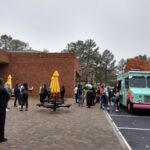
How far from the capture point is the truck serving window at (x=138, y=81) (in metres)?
26.2

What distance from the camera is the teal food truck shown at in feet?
80.9

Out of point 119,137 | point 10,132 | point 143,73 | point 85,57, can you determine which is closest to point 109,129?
point 119,137

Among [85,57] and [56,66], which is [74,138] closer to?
[56,66]

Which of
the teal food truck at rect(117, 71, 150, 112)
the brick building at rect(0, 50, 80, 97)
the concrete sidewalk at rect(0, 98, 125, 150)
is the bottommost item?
the concrete sidewalk at rect(0, 98, 125, 150)

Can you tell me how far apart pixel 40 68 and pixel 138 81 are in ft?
70.3

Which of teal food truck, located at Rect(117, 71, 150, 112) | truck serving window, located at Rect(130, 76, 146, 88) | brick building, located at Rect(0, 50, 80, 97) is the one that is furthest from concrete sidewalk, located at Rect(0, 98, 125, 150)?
brick building, located at Rect(0, 50, 80, 97)

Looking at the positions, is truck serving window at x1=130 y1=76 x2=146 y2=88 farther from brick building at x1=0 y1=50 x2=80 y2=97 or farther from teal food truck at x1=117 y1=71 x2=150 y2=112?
brick building at x1=0 y1=50 x2=80 y2=97

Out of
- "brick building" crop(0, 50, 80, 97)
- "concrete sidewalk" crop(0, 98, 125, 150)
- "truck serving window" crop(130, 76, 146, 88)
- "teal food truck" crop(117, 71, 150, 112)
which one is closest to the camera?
"concrete sidewalk" crop(0, 98, 125, 150)

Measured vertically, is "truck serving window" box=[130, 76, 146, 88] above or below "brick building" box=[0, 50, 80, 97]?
below

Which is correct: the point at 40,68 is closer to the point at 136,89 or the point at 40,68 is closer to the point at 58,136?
the point at 136,89

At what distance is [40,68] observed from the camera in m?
46.2

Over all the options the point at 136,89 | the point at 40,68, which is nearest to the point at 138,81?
the point at 136,89

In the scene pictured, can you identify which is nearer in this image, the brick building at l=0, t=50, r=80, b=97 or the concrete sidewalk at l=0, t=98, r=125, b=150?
the concrete sidewalk at l=0, t=98, r=125, b=150

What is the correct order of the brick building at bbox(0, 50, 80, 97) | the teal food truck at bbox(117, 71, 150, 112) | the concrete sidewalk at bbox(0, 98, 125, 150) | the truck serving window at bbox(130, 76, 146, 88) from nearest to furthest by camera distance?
the concrete sidewalk at bbox(0, 98, 125, 150) < the teal food truck at bbox(117, 71, 150, 112) < the truck serving window at bbox(130, 76, 146, 88) < the brick building at bbox(0, 50, 80, 97)
